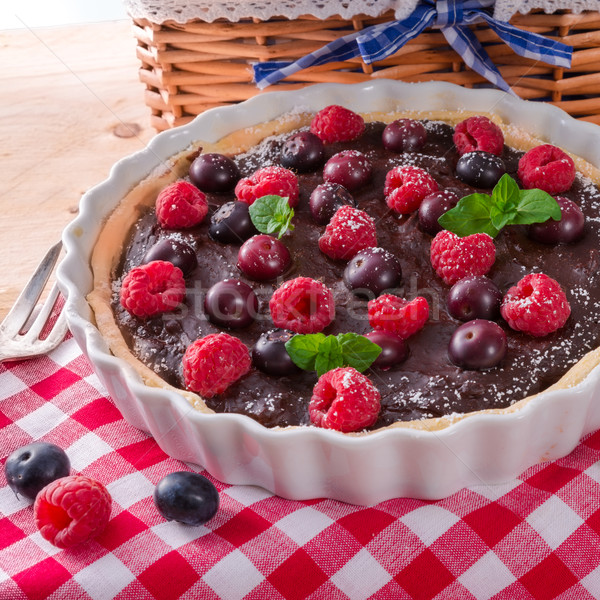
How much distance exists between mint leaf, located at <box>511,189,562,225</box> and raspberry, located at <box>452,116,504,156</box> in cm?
35

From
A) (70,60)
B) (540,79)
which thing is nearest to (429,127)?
(540,79)

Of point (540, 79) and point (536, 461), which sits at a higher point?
point (540, 79)

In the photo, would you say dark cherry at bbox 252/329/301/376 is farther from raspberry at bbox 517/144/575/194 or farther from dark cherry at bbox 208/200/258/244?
raspberry at bbox 517/144/575/194

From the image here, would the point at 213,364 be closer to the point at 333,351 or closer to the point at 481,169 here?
the point at 333,351

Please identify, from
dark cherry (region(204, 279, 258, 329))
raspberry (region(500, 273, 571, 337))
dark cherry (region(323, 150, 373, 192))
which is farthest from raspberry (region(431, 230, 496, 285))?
dark cherry (region(204, 279, 258, 329))

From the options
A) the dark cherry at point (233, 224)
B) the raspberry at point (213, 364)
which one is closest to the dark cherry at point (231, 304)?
the raspberry at point (213, 364)

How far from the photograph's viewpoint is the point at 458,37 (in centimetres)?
256

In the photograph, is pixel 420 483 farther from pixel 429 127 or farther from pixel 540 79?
pixel 540 79

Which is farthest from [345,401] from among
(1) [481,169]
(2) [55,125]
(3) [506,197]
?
(2) [55,125]

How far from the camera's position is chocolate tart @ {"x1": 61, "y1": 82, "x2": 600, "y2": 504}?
1.79 metres

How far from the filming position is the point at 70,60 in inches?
146

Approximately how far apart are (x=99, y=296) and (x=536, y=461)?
1217 millimetres

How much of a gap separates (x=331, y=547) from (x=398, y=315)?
57 centimetres

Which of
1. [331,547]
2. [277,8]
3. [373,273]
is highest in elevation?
[277,8]
